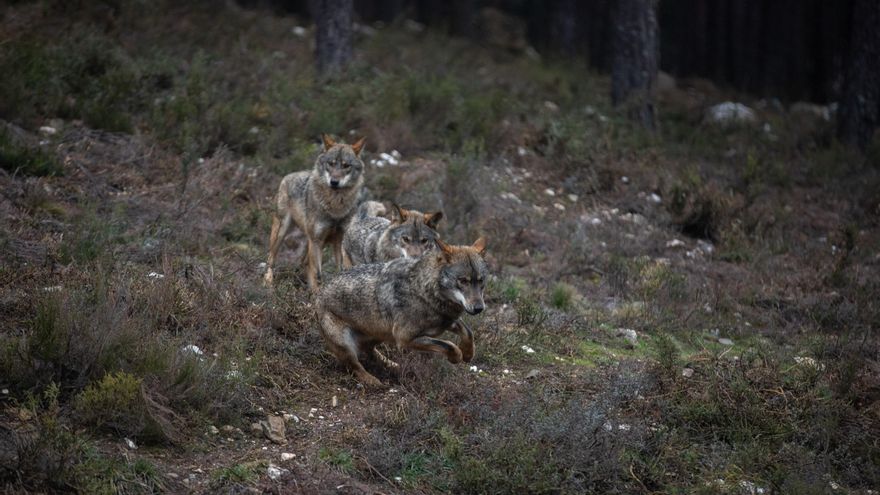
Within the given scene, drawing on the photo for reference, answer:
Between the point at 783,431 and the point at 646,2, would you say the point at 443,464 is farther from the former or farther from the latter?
the point at 646,2

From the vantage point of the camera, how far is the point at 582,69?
92.2 feet

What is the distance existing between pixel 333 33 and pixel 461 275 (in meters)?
11.5

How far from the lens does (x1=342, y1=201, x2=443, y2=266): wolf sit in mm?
9930

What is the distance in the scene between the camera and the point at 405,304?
7.96m

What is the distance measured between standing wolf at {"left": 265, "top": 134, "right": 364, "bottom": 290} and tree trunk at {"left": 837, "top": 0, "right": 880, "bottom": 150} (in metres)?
13.1

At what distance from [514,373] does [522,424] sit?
1515 millimetres

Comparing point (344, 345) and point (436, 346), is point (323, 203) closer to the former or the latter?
point (344, 345)

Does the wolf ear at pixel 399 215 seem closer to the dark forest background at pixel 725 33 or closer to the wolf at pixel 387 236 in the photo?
the wolf at pixel 387 236

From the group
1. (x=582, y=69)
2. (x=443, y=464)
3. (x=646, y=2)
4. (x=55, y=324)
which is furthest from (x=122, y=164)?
(x=582, y=69)

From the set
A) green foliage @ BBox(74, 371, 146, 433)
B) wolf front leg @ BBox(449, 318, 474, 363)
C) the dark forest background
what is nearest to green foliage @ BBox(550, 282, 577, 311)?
wolf front leg @ BBox(449, 318, 474, 363)

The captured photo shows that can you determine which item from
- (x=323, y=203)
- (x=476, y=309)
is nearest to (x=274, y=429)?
(x=476, y=309)

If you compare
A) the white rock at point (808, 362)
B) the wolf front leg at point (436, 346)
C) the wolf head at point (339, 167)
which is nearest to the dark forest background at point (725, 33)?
the wolf head at point (339, 167)

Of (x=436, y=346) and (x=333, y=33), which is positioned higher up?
(x=333, y=33)

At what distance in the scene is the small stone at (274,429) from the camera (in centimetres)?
700
